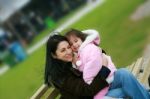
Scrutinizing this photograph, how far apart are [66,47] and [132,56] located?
23.0 ft

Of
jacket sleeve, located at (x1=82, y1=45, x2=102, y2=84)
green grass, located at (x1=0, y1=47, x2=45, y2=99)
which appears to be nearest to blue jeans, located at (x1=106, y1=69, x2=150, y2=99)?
Answer: jacket sleeve, located at (x1=82, y1=45, x2=102, y2=84)

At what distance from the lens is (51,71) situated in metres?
4.32

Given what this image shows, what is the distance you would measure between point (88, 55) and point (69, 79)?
0.26 m

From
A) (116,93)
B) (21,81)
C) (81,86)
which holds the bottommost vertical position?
(21,81)

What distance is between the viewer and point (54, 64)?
171 inches

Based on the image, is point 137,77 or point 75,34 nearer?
point 75,34

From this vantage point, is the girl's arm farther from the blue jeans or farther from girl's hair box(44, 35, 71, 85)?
the blue jeans

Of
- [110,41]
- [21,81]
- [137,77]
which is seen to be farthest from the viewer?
[21,81]

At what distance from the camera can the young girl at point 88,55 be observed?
4254 mm

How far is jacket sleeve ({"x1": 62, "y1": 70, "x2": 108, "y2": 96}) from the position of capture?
423 centimetres

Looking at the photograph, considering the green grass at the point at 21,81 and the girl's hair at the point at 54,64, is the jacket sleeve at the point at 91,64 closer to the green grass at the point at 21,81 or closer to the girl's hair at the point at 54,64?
the girl's hair at the point at 54,64

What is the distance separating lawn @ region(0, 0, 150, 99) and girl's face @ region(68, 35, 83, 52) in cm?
556

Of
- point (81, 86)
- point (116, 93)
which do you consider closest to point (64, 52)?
point (81, 86)

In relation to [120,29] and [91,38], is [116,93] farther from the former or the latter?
[120,29]
